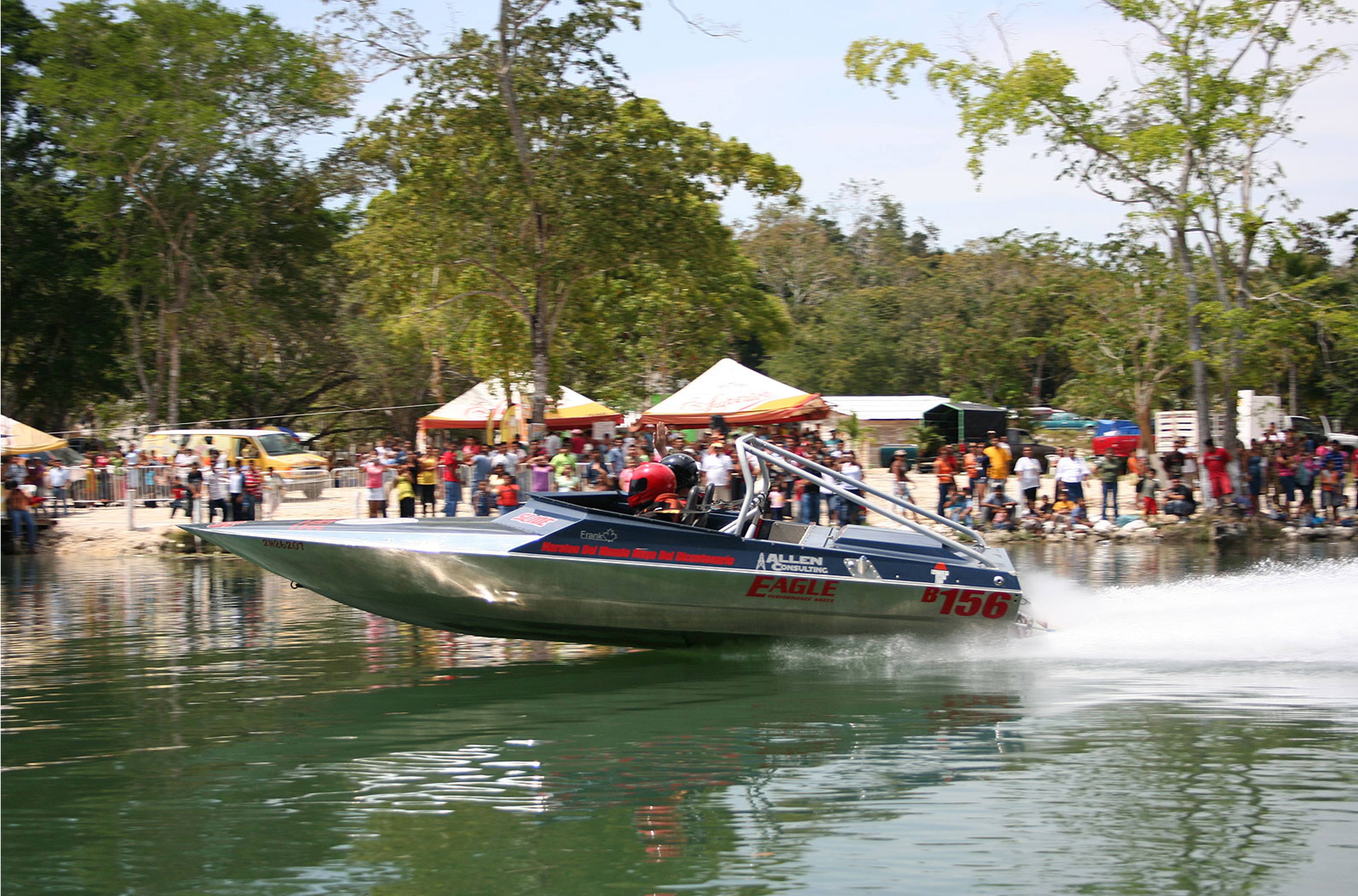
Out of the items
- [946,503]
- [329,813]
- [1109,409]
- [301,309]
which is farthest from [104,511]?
[1109,409]

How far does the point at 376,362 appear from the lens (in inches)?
1512

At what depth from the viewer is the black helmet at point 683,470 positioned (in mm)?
9750

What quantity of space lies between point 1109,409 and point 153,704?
28.2 metres

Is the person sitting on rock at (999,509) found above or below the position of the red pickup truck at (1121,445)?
below

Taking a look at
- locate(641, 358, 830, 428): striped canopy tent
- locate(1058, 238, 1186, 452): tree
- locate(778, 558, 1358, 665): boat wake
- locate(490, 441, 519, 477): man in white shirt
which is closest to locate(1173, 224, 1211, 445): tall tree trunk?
locate(1058, 238, 1186, 452): tree

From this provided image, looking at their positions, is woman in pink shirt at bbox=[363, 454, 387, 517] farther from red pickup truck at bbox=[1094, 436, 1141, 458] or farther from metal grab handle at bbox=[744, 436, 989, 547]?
red pickup truck at bbox=[1094, 436, 1141, 458]

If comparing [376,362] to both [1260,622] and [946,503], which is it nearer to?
[946,503]

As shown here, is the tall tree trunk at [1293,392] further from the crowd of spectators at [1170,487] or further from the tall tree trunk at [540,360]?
the tall tree trunk at [540,360]

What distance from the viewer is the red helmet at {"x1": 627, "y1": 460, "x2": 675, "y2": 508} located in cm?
944

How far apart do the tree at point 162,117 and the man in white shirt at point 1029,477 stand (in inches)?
688

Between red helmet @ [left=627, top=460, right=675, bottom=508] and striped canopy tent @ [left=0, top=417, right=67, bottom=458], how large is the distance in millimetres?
20852

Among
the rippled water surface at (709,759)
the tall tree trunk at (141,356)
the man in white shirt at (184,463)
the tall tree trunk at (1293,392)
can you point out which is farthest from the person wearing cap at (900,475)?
the tall tree trunk at (141,356)

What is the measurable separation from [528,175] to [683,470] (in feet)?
47.8

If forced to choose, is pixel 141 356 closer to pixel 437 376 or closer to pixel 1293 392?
pixel 437 376
